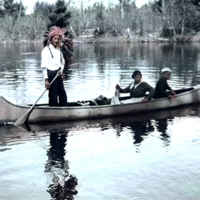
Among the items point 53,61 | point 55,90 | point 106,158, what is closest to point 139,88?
point 55,90

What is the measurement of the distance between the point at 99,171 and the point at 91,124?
3393mm

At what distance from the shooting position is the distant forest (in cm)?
5878

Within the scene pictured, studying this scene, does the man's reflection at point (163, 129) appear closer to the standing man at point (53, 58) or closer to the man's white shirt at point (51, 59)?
the standing man at point (53, 58)

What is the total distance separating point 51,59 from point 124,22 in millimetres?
62357

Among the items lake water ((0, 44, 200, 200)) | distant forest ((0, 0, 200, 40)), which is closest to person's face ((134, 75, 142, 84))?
lake water ((0, 44, 200, 200))

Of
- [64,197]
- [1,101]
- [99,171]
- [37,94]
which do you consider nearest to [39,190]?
[64,197]

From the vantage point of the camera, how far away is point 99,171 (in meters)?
6.52

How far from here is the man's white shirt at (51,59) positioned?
9.48m

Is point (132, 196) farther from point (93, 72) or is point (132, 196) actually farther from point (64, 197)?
point (93, 72)

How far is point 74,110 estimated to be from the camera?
390 inches

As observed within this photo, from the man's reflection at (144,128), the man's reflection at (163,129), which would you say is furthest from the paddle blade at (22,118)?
the man's reflection at (163,129)

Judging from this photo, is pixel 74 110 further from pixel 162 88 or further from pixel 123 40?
pixel 123 40

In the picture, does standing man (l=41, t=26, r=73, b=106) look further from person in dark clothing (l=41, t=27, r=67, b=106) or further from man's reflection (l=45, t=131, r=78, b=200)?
man's reflection (l=45, t=131, r=78, b=200)

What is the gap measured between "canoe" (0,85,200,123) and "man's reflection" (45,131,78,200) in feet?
4.59
